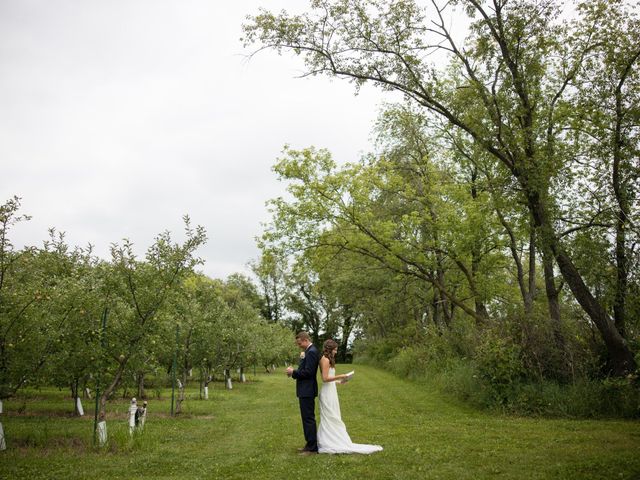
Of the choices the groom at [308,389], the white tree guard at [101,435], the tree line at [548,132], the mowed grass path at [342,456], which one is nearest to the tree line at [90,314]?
the white tree guard at [101,435]

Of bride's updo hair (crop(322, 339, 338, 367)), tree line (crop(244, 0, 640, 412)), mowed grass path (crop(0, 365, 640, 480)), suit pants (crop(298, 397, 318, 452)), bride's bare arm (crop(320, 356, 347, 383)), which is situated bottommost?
mowed grass path (crop(0, 365, 640, 480))

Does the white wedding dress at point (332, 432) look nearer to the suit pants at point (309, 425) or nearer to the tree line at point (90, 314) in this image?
the suit pants at point (309, 425)

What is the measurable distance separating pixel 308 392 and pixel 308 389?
0.18 feet

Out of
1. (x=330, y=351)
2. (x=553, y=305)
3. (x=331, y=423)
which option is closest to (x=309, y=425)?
(x=331, y=423)

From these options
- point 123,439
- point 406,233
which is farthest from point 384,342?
point 123,439

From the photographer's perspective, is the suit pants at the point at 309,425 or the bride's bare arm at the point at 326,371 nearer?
the suit pants at the point at 309,425

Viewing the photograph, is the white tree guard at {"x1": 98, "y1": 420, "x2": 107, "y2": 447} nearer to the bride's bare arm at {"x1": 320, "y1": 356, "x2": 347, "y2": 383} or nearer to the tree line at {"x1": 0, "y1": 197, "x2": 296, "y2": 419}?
the tree line at {"x1": 0, "y1": 197, "x2": 296, "y2": 419}

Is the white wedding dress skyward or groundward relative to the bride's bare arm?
groundward

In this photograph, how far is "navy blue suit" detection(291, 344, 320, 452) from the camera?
376 inches

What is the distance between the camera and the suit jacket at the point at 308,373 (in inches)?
383

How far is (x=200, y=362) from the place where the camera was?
869 inches

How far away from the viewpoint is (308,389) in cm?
979

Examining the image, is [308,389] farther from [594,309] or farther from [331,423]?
[594,309]

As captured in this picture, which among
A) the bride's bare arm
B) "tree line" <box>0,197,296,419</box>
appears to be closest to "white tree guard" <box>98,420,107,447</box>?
"tree line" <box>0,197,296,419</box>
